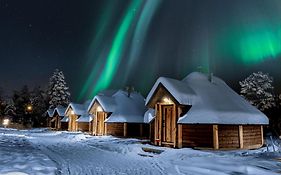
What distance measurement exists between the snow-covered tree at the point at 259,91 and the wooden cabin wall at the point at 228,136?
21.8 meters

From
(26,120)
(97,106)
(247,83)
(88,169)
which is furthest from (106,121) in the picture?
(26,120)

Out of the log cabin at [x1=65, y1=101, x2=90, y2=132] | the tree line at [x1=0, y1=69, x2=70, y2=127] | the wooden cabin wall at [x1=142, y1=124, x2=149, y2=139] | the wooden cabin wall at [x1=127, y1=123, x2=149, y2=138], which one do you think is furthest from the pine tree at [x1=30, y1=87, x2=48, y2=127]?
the wooden cabin wall at [x1=142, y1=124, x2=149, y2=139]

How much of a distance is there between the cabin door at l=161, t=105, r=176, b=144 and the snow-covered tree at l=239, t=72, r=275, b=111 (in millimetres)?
22332

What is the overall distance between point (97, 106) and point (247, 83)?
23222mm

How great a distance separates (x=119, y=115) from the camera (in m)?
29.7

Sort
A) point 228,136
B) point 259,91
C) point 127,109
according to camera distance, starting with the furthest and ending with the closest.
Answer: point 259,91, point 127,109, point 228,136

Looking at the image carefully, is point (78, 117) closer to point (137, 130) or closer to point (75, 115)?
point (75, 115)

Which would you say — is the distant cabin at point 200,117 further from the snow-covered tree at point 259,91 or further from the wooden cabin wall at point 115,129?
the snow-covered tree at point 259,91

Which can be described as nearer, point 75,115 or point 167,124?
point 167,124

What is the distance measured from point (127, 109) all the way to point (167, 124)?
12.3 meters

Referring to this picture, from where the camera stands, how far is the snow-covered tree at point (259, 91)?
36469mm

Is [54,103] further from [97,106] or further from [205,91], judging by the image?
[205,91]

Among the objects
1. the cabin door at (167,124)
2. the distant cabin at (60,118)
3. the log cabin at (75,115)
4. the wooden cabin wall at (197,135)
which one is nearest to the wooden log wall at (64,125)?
the distant cabin at (60,118)

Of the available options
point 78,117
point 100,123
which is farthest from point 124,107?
point 78,117
